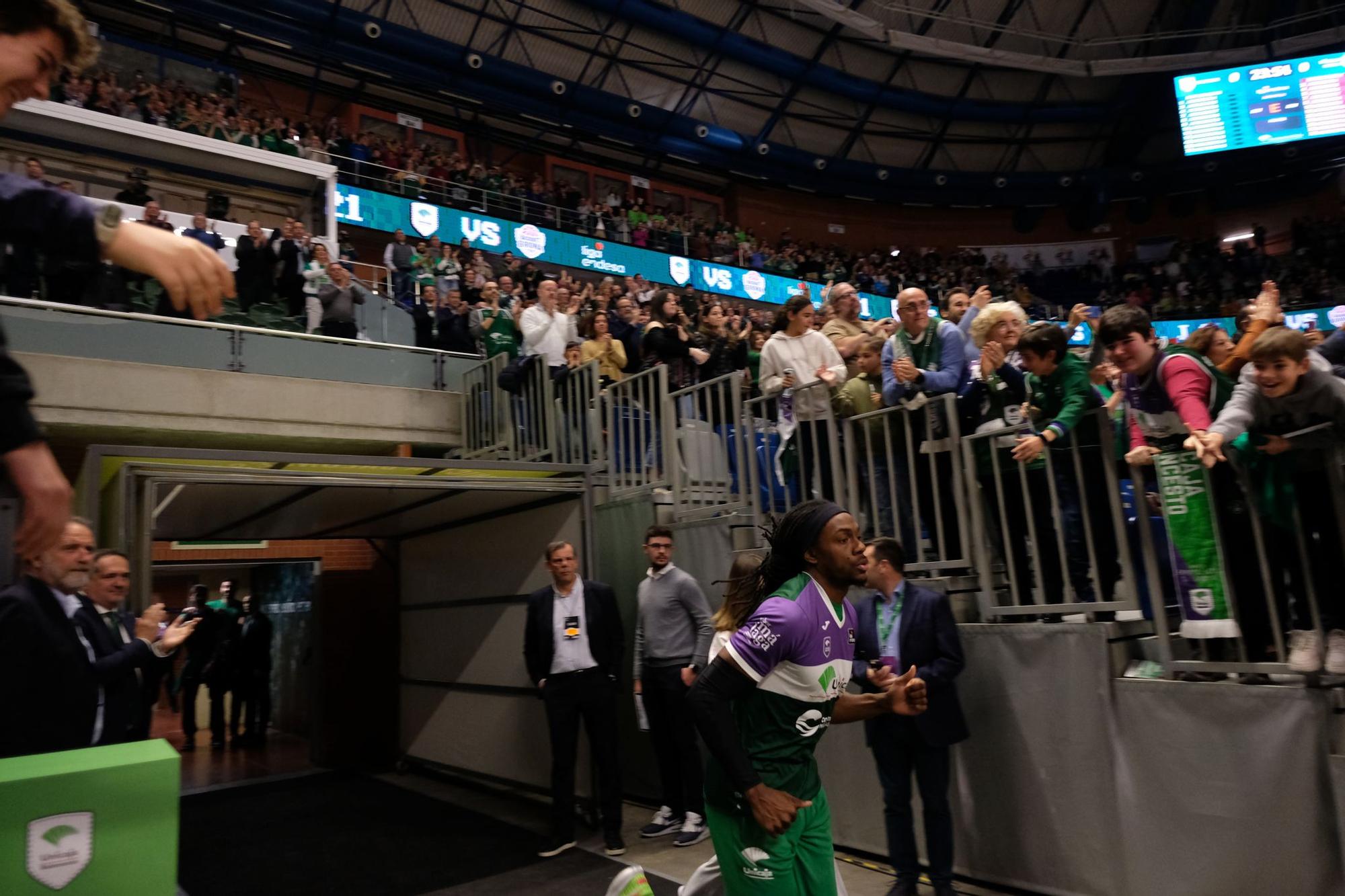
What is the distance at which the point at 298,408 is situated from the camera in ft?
31.9

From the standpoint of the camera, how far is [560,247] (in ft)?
71.8

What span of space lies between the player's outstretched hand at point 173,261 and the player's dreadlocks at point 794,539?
198 cm

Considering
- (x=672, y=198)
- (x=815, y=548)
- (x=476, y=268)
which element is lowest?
(x=815, y=548)

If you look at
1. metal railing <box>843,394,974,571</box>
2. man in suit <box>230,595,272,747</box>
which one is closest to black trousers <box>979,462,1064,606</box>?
metal railing <box>843,394,974,571</box>

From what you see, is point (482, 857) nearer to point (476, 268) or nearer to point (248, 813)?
point (248, 813)

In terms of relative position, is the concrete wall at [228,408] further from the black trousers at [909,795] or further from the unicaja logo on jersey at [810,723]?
the unicaja logo on jersey at [810,723]

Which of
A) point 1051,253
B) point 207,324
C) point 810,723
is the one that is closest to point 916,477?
point 810,723

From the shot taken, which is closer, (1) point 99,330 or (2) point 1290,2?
(1) point 99,330

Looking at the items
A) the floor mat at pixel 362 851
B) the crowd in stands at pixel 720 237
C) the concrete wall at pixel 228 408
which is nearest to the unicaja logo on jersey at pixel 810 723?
the floor mat at pixel 362 851

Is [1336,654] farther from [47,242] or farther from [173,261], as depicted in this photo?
[47,242]

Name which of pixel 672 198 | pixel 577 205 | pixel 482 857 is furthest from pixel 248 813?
pixel 672 198

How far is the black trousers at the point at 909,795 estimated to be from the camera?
4555mm

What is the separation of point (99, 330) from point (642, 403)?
17.8ft

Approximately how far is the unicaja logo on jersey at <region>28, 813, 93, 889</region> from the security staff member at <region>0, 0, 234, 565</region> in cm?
41
